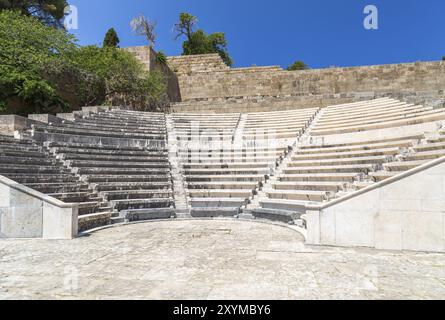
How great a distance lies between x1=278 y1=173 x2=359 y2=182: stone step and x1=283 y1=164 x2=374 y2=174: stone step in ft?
0.87

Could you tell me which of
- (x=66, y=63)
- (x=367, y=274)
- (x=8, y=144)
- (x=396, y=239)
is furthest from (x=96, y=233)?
(x=66, y=63)

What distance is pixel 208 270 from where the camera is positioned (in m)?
4.02

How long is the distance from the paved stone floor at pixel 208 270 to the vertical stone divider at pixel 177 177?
8.69ft

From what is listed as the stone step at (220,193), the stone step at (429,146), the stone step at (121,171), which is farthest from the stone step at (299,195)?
the stone step at (121,171)

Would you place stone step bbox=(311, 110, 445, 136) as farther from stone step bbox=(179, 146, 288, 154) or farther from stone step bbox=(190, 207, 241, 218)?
stone step bbox=(190, 207, 241, 218)

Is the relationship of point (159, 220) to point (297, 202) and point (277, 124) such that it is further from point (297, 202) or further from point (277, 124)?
point (277, 124)

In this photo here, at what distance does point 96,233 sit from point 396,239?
566 cm

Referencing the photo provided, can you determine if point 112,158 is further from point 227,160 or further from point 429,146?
point 429,146

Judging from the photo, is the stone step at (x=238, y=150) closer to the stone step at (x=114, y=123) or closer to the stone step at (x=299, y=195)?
the stone step at (x=299, y=195)

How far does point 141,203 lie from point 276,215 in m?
3.66

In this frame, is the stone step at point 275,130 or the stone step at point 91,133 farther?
the stone step at point 275,130

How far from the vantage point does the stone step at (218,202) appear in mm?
8875
